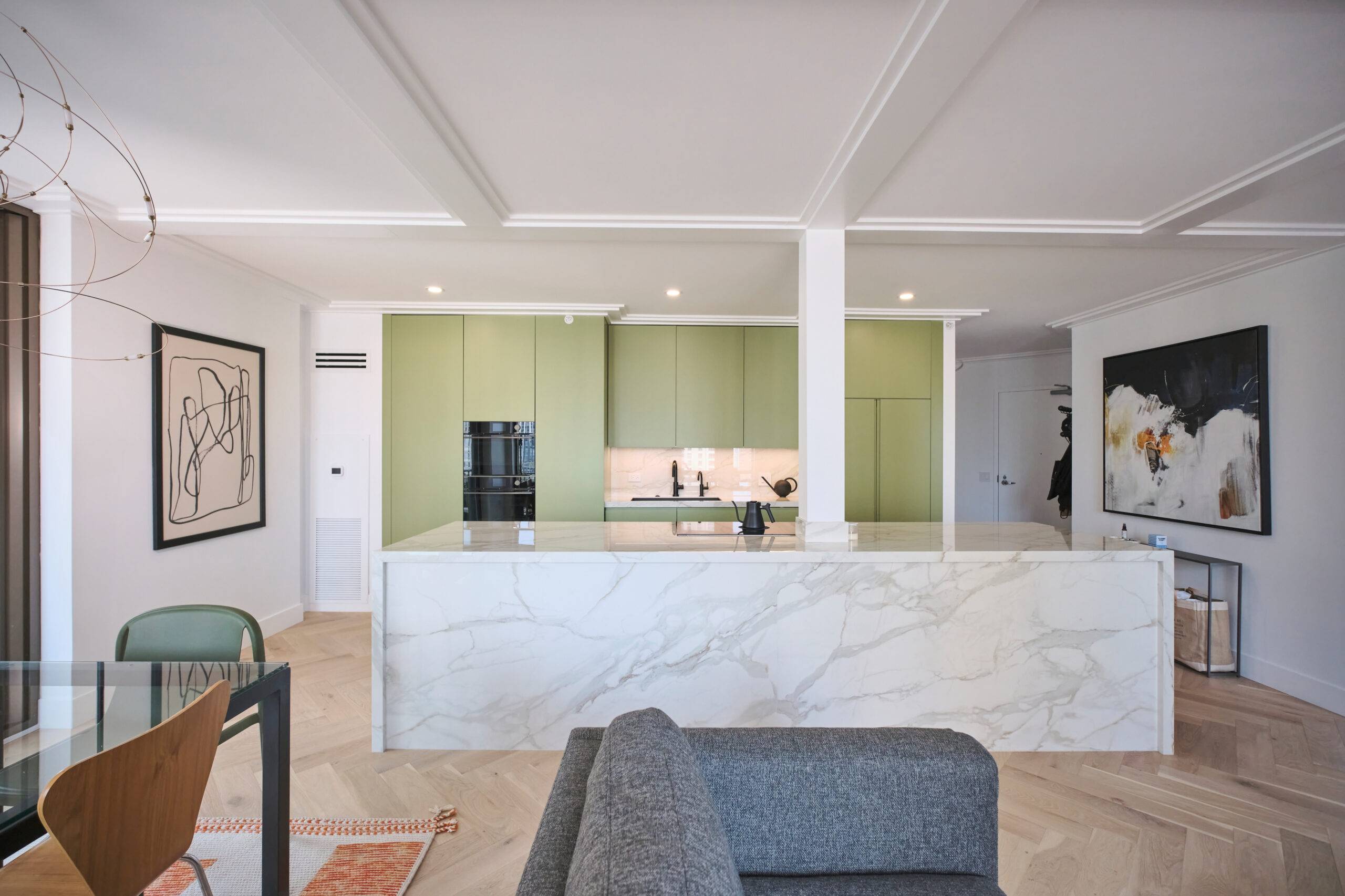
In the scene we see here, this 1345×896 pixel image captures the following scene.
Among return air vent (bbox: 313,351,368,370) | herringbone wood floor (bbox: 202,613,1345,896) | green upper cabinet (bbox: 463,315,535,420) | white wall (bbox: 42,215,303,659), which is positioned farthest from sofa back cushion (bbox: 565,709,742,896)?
return air vent (bbox: 313,351,368,370)

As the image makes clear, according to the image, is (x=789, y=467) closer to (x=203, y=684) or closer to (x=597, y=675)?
(x=597, y=675)

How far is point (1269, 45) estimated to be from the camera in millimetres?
1595

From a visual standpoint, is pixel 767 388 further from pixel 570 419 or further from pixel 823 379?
pixel 823 379

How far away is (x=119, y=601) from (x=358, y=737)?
151 cm

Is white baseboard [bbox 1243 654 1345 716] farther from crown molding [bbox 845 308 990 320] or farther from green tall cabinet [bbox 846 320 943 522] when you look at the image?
crown molding [bbox 845 308 990 320]

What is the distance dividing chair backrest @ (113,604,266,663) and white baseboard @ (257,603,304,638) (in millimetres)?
2341

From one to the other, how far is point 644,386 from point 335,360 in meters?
2.50

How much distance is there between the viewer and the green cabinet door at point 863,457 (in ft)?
16.2

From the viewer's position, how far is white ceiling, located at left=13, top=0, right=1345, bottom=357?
1.52m

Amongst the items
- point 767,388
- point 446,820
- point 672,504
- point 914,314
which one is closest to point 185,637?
point 446,820

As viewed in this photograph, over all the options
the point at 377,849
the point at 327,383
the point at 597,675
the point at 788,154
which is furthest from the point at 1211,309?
the point at 327,383

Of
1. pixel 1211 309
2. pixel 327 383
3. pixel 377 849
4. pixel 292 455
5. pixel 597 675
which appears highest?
pixel 1211 309

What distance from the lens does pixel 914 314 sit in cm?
472

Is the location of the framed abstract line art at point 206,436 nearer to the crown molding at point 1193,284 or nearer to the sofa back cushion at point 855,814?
the sofa back cushion at point 855,814
